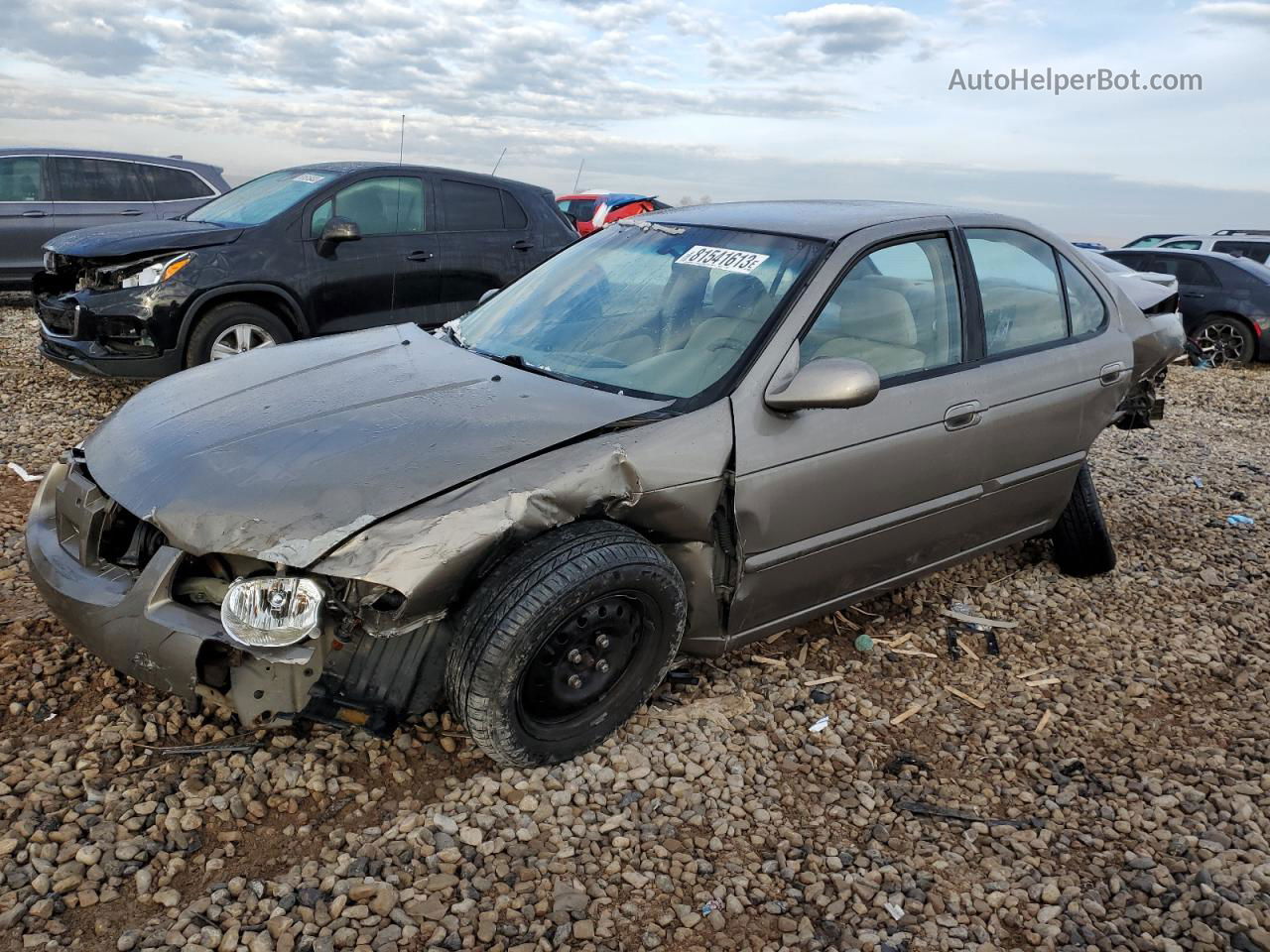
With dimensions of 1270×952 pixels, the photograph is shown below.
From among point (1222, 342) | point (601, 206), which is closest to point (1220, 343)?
point (1222, 342)

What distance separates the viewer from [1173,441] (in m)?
7.49

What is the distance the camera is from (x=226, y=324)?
6.35m

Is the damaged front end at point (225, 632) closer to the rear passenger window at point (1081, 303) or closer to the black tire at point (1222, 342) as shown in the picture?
the rear passenger window at point (1081, 303)

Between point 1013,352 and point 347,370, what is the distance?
2.49 metres

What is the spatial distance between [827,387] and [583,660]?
1.08 m

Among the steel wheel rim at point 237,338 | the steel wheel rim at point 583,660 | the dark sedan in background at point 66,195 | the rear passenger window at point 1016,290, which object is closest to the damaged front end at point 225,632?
the steel wheel rim at point 583,660

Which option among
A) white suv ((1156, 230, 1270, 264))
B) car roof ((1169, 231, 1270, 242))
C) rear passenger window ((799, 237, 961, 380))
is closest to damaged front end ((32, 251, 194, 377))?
rear passenger window ((799, 237, 961, 380))

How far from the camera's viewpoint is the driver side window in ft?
22.2

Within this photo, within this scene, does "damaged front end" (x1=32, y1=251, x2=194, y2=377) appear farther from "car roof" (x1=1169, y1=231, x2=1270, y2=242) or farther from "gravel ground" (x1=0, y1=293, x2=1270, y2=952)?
"car roof" (x1=1169, y1=231, x2=1270, y2=242)

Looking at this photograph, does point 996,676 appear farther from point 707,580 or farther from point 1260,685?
point 707,580

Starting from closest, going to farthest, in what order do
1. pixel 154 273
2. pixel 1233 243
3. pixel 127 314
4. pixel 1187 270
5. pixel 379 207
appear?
pixel 127 314 → pixel 154 273 → pixel 379 207 → pixel 1187 270 → pixel 1233 243

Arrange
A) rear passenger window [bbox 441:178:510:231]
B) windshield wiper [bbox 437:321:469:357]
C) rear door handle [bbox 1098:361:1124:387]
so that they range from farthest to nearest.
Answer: rear passenger window [bbox 441:178:510:231], rear door handle [bbox 1098:361:1124:387], windshield wiper [bbox 437:321:469:357]

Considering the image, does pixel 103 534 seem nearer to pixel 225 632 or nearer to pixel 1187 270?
pixel 225 632

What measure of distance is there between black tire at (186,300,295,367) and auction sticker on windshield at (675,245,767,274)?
3.82 m
